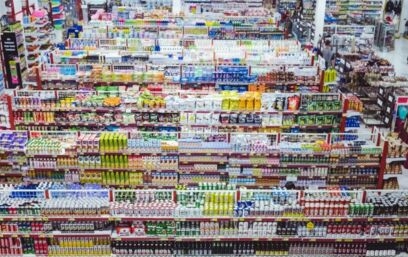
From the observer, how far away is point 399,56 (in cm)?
2139

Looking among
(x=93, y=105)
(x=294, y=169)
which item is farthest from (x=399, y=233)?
(x=93, y=105)

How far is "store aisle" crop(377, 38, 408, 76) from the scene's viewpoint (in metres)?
19.4

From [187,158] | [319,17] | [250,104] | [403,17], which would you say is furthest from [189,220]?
[403,17]

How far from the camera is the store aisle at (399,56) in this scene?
1939 centimetres

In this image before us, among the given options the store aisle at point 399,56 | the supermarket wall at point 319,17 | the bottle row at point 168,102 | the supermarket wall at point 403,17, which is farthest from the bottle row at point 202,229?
the supermarket wall at point 403,17

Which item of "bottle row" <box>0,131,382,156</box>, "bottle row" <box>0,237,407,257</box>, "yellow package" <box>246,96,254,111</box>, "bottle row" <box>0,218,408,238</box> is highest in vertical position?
"yellow package" <box>246,96,254,111</box>

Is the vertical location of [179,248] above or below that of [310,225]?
below

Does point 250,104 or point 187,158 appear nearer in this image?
point 187,158

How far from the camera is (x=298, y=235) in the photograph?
738 cm

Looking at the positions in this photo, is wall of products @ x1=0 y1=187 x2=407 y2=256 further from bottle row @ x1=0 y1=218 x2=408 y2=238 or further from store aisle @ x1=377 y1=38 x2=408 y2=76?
store aisle @ x1=377 y1=38 x2=408 y2=76

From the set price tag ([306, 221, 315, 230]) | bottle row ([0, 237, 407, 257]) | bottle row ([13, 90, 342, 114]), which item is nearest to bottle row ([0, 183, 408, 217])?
price tag ([306, 221, 315, 230])

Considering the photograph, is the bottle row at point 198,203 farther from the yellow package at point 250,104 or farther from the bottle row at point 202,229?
the yellow package at point 250,104

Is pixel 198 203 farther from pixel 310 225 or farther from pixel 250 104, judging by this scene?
pixel 250 104

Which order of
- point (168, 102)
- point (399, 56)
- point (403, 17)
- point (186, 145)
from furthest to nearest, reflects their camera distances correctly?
point (403, 17)
point (399, 56)
point (168, 102)
point (186, 145)
